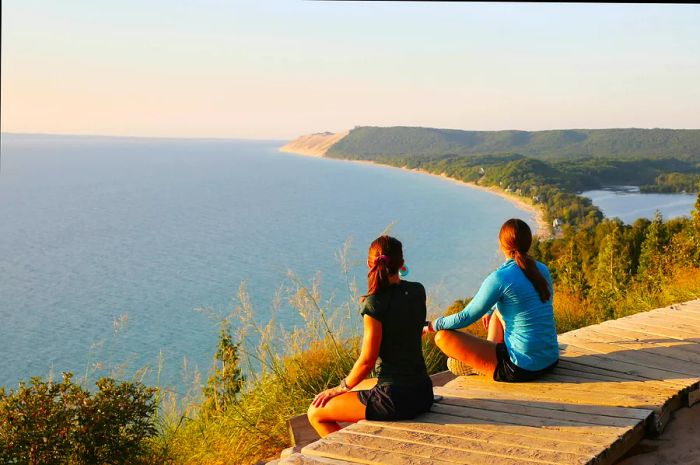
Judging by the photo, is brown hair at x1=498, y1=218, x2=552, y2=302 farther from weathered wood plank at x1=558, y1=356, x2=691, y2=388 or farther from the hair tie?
the hair tie

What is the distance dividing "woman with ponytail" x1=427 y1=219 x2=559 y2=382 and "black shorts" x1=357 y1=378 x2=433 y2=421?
2.13 ft

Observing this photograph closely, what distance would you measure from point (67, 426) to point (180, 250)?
64.8 metres

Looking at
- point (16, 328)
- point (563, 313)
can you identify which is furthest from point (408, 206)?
point (563, 313)

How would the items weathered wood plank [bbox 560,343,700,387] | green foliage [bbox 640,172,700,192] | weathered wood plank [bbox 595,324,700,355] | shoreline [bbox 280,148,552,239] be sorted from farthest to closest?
green foliage [bbox 640,172,700,192], shoreline [bbox 280,148,552,239], weathered wood plank [bbox 595,324,700,355], weathered wood plank [bbox 560,343,700,387]

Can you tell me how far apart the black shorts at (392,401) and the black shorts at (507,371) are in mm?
877

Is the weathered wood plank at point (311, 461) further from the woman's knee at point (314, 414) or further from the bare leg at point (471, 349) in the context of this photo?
the bare leg at point (471, 349)

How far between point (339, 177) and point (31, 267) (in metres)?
96.6

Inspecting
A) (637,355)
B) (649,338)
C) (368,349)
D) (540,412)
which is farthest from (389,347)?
(649,338)

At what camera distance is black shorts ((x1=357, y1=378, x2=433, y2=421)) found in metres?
3.26

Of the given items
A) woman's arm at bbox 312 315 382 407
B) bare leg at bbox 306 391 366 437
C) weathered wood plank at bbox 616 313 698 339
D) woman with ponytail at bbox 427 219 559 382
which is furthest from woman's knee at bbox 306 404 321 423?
weathered wood plank at bbox 616 313 698 339

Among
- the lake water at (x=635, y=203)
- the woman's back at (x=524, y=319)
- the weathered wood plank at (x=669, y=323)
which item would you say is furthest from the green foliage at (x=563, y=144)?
the woman's back at (x=524, y=319)

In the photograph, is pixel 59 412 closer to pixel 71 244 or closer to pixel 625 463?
pixel 625 463

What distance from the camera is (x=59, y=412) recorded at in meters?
4.02

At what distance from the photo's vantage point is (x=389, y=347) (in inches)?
127
